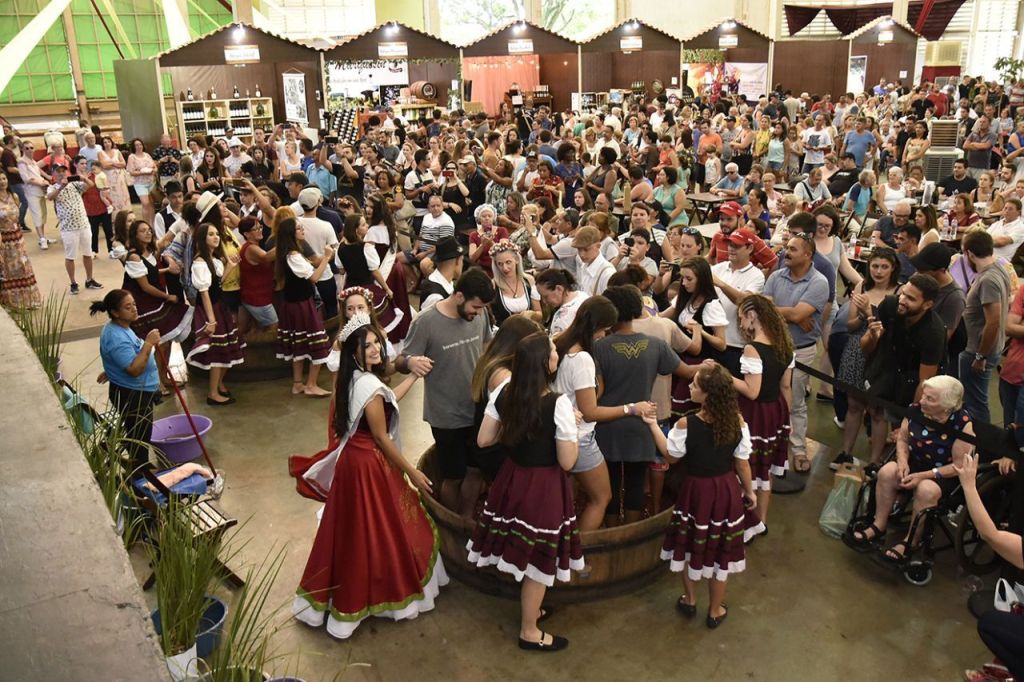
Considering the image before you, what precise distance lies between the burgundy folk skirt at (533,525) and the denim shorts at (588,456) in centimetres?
→ 15

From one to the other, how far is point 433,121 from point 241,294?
35.9ft

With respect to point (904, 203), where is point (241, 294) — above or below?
below

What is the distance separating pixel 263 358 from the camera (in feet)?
23.1

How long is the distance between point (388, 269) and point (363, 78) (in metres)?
13.3

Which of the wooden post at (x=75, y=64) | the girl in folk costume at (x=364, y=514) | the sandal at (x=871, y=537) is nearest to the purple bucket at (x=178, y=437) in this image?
the girl in folk costume at (x=364, y=514)

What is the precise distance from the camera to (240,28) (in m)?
16.4

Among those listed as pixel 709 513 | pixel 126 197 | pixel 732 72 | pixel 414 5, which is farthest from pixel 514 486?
pixel 414 5

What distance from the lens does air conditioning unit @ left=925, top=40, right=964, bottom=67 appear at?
2784cm

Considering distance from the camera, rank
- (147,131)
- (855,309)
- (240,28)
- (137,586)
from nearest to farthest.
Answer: (137,586) → (855,309) → (240,28) → (147,131)

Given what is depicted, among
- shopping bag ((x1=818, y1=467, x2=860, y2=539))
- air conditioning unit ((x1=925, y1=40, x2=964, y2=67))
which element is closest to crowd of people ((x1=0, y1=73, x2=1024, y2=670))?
shopping bag ((x1=818, y1=467, x2=860, y2=539))

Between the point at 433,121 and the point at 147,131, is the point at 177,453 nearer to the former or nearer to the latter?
the point at 433,121

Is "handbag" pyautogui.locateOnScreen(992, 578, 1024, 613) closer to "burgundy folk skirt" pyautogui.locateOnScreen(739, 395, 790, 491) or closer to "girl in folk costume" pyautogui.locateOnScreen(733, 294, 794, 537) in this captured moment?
"girl in folk costume" pyautogui.locateOnScreen(733, 294, 794, 537)

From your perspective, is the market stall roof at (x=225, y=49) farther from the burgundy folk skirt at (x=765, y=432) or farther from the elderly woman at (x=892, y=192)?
the burgundy folk skirt at (x=765, y=432)

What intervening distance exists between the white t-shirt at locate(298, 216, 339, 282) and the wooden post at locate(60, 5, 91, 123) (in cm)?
2015
